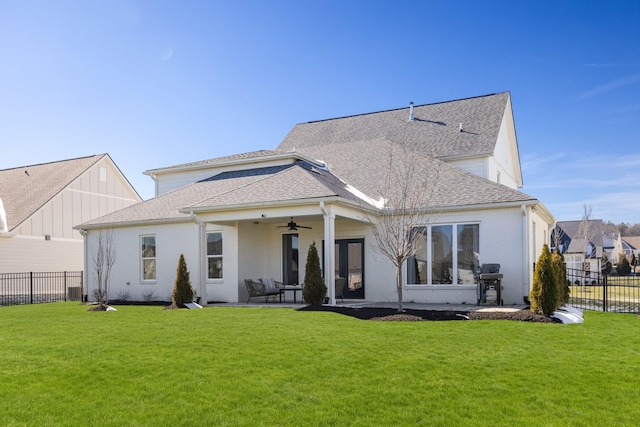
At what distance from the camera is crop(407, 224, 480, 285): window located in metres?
16.3

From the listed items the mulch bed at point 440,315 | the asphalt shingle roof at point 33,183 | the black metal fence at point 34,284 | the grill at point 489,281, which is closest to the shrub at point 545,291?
the mulch bed at point 440,315

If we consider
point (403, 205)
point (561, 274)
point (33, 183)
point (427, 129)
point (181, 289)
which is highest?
point (427, 129)

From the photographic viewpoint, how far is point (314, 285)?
583 inches

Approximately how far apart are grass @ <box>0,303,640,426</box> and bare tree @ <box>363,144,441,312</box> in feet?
12.4

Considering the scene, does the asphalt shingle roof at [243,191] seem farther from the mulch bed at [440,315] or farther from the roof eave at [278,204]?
the mulch bed at [440,315]

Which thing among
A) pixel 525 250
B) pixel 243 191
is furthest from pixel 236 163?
pixel 525 250

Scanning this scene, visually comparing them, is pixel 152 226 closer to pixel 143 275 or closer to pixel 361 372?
pixel 143 275

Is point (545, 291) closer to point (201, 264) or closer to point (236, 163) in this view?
point (201, 264)

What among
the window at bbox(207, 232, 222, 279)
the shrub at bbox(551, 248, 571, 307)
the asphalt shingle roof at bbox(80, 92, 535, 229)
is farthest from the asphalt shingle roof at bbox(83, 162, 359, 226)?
the shrub at bbox(551, 248, 571, 307)

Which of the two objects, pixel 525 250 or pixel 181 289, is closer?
pixel 525 250

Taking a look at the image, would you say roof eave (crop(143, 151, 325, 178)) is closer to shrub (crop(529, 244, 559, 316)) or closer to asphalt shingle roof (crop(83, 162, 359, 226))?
asphalt shingle roof (crop(83, 162, 359, 226))

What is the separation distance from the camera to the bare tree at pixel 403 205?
14359mm

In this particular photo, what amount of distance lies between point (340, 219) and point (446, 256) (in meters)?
3.67

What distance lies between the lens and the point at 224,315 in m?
13.3
